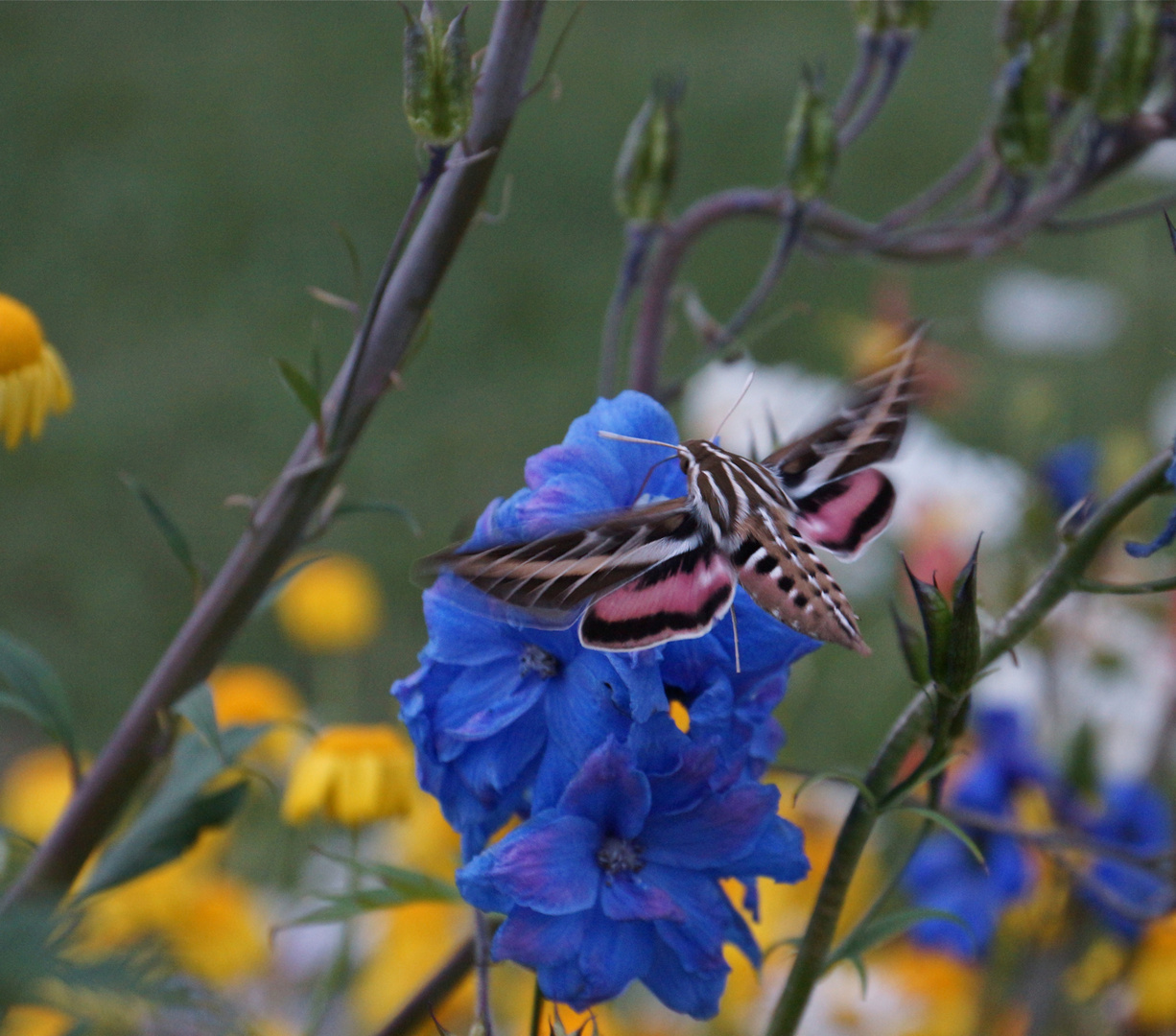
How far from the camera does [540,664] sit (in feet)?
1.92

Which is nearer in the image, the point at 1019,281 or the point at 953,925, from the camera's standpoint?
the point at 953,925

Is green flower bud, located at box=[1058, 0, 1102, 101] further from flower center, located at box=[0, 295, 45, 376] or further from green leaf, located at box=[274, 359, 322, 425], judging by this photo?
flower center, located at box=[0, 295, 45, 376]

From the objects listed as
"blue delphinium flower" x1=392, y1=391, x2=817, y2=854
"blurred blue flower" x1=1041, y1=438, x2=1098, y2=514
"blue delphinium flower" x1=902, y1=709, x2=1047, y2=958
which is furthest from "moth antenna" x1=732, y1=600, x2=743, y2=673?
"blurred blue flower" x1=1041, y1=438, x2=1098, y2=514

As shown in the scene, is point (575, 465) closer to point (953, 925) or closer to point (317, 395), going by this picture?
point (317, 395)

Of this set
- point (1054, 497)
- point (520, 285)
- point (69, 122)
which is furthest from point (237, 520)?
Result: point (1054, 497)

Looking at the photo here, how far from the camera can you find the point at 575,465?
0.60m

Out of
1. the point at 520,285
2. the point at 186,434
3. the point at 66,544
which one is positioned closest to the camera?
the point at 66,544

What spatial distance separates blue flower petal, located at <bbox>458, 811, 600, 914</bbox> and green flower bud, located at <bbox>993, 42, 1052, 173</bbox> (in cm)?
51

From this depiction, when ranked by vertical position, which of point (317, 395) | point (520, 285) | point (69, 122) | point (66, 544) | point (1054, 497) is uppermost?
point (317, 395)

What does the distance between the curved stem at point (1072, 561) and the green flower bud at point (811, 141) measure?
0.96ft

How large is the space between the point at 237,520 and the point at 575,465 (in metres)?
2.12

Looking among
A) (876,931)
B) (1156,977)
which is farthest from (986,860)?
(876,931)

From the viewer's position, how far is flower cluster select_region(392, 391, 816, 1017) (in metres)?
0.54

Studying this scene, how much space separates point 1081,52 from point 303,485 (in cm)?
54
